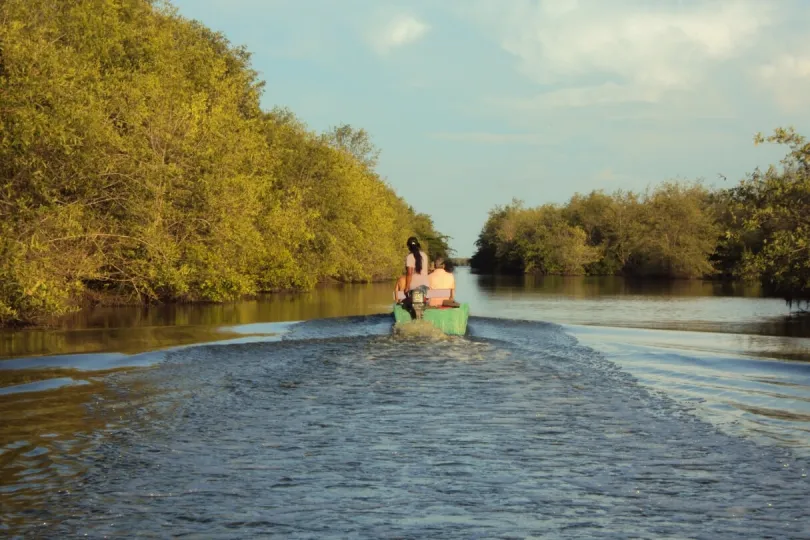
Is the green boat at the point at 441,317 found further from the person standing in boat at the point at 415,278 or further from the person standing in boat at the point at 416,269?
the person standing in boat at the point at 416,269

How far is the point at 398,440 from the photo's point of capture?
9227 mm

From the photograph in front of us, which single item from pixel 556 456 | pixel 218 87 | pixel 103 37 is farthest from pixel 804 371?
pixel 218 87

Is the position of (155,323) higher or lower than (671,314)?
higher

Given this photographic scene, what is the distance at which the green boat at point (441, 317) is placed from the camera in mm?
19844

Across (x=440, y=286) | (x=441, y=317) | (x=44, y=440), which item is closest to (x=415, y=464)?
(x=44, y=440)

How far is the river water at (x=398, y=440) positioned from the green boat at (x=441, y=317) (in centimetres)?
98

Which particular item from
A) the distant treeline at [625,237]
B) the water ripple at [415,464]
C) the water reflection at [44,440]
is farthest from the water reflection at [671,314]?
the water reflection at [44,440]

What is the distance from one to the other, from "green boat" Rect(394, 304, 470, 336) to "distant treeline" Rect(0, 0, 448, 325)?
7937 millimetres

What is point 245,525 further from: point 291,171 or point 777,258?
point 291,171

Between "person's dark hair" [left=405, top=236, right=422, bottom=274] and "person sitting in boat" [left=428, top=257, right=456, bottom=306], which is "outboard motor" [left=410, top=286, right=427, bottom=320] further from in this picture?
"person sitting in boat" [left=428, top=257, right=456, bottom=306]

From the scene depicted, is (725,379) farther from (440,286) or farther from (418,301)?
(440,286)

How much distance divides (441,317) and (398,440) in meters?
10.8

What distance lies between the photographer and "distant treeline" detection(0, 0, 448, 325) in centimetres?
1950

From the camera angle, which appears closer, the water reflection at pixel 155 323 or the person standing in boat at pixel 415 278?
the water reflection at pixel 155 323
